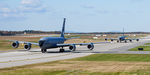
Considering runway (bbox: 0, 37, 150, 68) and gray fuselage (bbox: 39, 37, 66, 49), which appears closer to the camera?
runway (bbox: 0, 37, 150, 68)

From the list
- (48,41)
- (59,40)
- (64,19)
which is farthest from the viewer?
(64,19)

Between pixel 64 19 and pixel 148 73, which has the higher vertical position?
pixel 64 19

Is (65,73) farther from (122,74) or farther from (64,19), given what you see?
(64,19)

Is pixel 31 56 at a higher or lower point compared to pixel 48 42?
lower

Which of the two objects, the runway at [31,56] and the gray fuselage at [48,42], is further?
the gray fuselage at [48,42]

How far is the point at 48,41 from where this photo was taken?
236ft

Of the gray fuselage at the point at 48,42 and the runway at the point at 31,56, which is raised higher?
the gray fuselage at the point at 48,42

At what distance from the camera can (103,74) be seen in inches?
1288

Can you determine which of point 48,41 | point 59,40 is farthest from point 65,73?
point 59,40

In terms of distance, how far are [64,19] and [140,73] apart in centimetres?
5478

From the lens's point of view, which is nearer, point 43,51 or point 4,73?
point 4,73

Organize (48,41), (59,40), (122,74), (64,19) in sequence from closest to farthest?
(122,74) < (48,41) < (59,40) < (64,19)

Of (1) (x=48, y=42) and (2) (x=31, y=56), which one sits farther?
(1) (x=48, y=42)

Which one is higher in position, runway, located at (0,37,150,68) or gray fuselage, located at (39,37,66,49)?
gray fuselage, located at (39,37,66,49)
